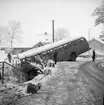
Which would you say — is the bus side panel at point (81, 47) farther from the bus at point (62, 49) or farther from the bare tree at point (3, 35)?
the bare tree at point (3, 35)

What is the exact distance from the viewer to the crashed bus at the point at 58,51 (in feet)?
38.7

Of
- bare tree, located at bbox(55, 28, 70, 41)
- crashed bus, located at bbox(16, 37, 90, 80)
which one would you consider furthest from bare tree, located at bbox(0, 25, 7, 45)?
crashed bus, located at bbox(16, 37, 90, 80)

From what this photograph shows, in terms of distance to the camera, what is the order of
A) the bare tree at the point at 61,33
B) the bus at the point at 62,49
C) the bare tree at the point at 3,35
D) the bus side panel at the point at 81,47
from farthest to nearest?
the bare tree at the point at 61,33 < the bare tree at the point at 3,35 < the bus side panel at the point at 81,47 < the bus at the point at 62,49

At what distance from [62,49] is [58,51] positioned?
0.66 m

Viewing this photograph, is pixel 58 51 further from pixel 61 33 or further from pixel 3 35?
pixel 61 33

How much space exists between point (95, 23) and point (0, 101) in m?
16.9

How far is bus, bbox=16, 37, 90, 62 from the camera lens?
43.4ft

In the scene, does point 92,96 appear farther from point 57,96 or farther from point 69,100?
point 57,96

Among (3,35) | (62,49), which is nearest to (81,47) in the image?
(62,49)

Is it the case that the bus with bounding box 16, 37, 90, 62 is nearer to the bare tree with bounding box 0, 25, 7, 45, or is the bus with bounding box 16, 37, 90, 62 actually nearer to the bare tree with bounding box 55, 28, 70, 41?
the bare tree with bounding box 0, 25, 7, 45

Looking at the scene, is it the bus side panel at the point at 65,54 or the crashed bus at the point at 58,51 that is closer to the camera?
the crashed bus at the point at 58,51

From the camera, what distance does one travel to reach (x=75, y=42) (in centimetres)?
1658

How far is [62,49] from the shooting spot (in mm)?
15148

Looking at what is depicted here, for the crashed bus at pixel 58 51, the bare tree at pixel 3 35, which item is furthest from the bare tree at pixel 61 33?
the crashed bus at pixel 58 51
